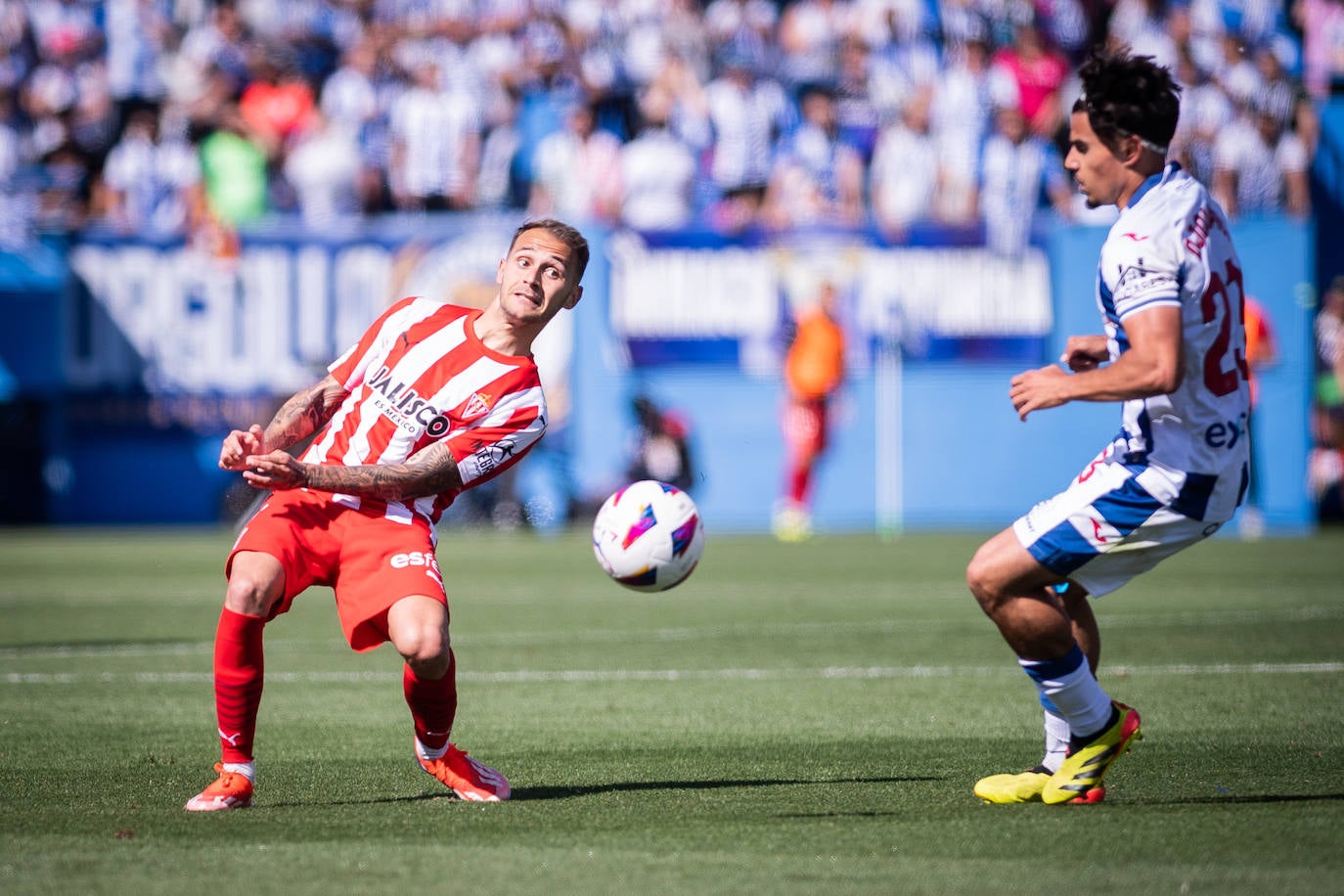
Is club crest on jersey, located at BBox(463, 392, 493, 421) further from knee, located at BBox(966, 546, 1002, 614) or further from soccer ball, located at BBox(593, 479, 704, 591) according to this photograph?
knee, located at BBox(966, 546, 1002, 614)

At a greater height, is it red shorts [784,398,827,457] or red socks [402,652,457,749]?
red socks [402,652,457,749]

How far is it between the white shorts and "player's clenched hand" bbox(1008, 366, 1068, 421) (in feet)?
1.08

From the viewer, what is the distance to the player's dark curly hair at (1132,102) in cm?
500

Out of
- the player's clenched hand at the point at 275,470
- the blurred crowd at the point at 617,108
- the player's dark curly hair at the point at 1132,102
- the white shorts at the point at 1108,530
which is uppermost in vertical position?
the blurred crowd at the point at 617,108

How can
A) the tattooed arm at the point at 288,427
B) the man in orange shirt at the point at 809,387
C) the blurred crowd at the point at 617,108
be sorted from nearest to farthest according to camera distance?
the tattooed arm at the point at 288,427 → the man in orange shirt at the point at 809,387 → the blurred crowd at the point at 617,108

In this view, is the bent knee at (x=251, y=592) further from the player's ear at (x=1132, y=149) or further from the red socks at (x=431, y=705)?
the player's ear at (x=1132, y=149)

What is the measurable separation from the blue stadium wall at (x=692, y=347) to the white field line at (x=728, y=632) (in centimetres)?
908

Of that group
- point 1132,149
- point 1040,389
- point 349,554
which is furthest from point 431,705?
point 1132,149

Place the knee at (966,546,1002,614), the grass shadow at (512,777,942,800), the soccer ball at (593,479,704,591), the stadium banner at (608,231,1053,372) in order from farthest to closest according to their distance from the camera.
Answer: the stadium banner at (608,231,1053,372) < the soccer ball at (593,479,704,591) < the grass shadow at (512,777,942,800) < the knee at (966,546,1002,614)

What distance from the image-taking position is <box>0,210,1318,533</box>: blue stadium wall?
20.3m

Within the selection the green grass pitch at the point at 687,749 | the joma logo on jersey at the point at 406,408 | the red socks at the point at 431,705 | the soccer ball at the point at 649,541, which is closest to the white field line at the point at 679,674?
the green grass pitch at the point at 687,749

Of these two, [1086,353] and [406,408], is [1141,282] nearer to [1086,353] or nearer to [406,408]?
[1086,353]

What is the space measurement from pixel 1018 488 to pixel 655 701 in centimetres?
1327

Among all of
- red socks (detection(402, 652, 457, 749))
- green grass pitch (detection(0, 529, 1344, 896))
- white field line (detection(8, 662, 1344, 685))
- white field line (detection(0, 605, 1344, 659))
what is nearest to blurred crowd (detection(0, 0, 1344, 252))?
green grass pitch (detection(0, 529, 1344, 896))
